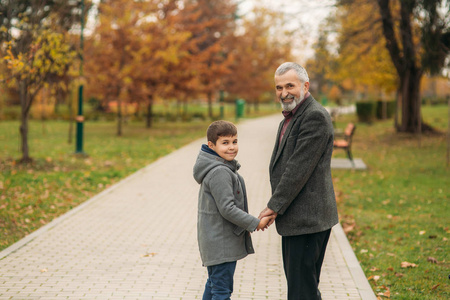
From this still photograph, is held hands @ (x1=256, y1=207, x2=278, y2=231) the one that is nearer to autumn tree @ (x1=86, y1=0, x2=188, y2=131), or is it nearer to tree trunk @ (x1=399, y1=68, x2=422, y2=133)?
autumn tree @ (x1=86, y1=0, x2=188, y2=131)

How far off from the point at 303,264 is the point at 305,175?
60 cm

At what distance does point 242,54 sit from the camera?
39.3 meters

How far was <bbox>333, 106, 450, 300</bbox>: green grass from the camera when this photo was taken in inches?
210

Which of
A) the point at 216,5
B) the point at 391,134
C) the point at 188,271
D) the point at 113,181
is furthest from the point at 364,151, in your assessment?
the point at 216,5

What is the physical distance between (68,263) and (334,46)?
1818cm

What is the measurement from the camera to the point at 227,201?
11.3 feet

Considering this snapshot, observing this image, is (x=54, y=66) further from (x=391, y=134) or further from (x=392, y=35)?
(x=391, y=134)

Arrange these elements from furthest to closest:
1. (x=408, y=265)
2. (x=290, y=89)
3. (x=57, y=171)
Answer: (x=57, y=171) < (x=408, y=265) < (x=290, y=89)

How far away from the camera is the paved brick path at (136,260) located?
4.90 metres

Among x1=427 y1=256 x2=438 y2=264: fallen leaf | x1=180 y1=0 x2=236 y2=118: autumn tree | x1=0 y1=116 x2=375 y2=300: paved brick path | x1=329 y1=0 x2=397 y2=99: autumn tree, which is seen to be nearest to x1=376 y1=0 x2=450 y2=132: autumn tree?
x1=329 y1=0 x2=397 y2=99: autumn tree

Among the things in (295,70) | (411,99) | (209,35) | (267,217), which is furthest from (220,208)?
(209,35)

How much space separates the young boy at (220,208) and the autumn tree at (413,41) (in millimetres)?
13939

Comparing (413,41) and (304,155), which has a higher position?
(413,41)

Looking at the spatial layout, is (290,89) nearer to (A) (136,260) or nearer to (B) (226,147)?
(B) (226,147)
